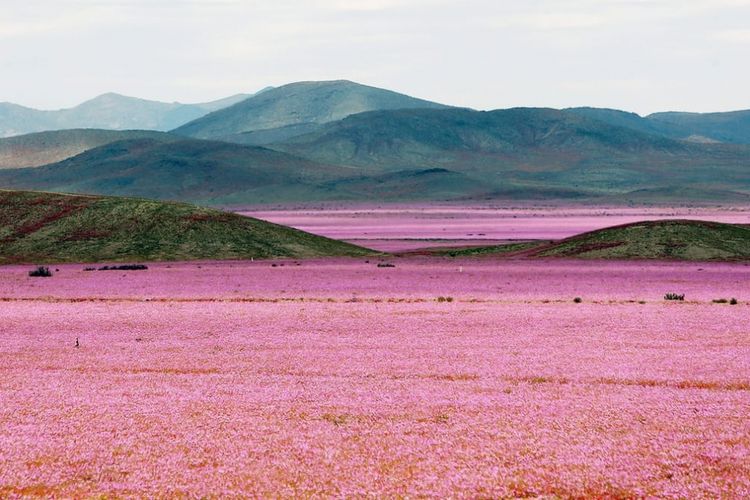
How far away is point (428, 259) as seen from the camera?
69.8 metres

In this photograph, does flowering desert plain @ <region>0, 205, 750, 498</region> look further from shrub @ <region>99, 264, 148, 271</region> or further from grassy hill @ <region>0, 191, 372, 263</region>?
grassy hill @ <region>0, 191, 372, 263</region>

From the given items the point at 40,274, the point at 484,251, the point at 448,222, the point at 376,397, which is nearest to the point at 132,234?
the point at 40,274

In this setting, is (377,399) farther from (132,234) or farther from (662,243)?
(132,234)

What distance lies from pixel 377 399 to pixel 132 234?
61.0m

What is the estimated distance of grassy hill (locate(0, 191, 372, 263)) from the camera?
240ft

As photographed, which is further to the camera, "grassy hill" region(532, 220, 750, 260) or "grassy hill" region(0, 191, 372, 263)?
"grassy hill" region(0, 191, 372, 263)

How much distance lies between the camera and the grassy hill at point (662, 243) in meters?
67.2

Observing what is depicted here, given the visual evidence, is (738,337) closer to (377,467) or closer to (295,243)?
(377,467)

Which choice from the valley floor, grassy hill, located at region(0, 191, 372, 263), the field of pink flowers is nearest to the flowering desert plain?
the field of pink flowers

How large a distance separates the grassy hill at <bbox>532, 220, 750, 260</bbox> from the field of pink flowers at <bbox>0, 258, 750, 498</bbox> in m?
29.3

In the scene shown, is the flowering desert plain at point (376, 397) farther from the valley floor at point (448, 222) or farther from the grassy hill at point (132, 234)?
the valley floor at point (448, 222)

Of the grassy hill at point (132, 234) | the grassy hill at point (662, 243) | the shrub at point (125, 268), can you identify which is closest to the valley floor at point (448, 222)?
the grassy hill at point (132, 234)

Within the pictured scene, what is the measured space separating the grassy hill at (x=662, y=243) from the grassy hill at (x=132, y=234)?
56.3 ft

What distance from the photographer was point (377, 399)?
1900 cm
